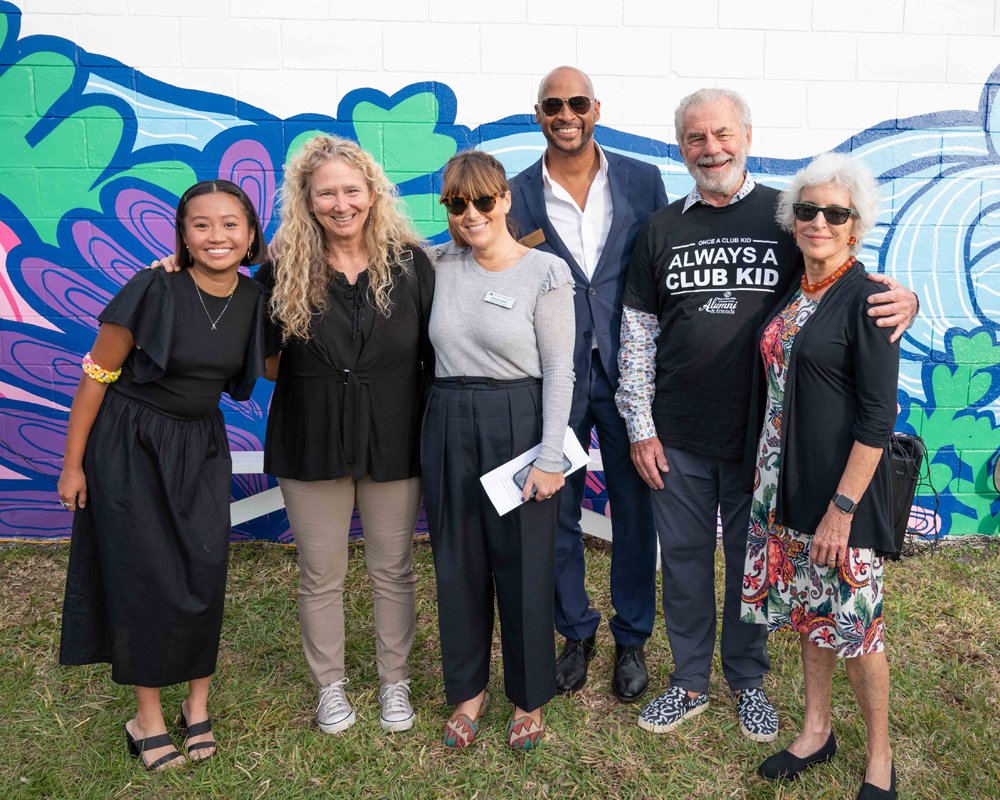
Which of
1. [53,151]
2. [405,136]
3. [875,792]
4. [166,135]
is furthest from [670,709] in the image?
[53,151]

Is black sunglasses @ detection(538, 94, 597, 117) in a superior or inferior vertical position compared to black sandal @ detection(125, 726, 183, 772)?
superior

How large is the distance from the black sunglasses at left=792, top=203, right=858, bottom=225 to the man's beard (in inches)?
13.1

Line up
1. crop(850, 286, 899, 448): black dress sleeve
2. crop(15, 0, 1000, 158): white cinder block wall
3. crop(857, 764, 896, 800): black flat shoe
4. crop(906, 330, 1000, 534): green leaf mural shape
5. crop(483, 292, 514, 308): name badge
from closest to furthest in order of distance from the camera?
1. crop(850, 286, 899, 448): black dress sleeve
2. crop(857, 764, 896, 800): black flat shoe
3. crop(483, 292, 514, 308): name badge
4. crop(15, 0, 1000, 158): white cinder block wall
5. crop(906, 330, 1000, 534): green leaf mural shape

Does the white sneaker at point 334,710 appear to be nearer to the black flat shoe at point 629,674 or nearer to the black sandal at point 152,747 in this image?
the black sandal at point 152,747

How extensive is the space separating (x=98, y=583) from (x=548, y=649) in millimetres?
1492

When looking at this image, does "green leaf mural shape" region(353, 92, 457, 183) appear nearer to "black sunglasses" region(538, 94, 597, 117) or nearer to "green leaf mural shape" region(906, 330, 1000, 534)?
"black sunglasses" region(538, 94, 597, 117)

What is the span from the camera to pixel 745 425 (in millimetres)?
2648

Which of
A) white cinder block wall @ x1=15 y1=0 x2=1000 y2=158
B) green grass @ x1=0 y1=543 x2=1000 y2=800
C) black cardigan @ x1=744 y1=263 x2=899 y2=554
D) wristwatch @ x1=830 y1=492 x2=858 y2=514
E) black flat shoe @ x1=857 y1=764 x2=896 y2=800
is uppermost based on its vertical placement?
white cinder block wall @ x1=15 y1=0 x2=1000 y2=158

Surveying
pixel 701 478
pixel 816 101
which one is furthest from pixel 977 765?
pixel 816 101

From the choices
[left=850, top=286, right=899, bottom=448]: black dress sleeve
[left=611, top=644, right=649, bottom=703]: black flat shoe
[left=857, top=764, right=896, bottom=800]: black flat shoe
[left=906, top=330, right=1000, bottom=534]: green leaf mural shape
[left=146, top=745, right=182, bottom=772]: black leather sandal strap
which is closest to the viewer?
[left=850, top=286, right=899, bottom=448]: black dress sleeve

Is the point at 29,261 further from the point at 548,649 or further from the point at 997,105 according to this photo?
the point at 997,105

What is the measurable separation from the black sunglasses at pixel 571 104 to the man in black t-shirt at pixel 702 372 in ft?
1.10

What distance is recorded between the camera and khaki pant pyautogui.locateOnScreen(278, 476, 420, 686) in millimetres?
2750

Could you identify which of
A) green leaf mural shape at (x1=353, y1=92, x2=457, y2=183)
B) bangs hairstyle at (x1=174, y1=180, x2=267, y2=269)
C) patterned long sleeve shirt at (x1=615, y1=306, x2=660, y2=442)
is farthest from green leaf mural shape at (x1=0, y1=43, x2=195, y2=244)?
patterned long sleeve shirt at (x1=615, y1=306, x2=660, y2=442)
